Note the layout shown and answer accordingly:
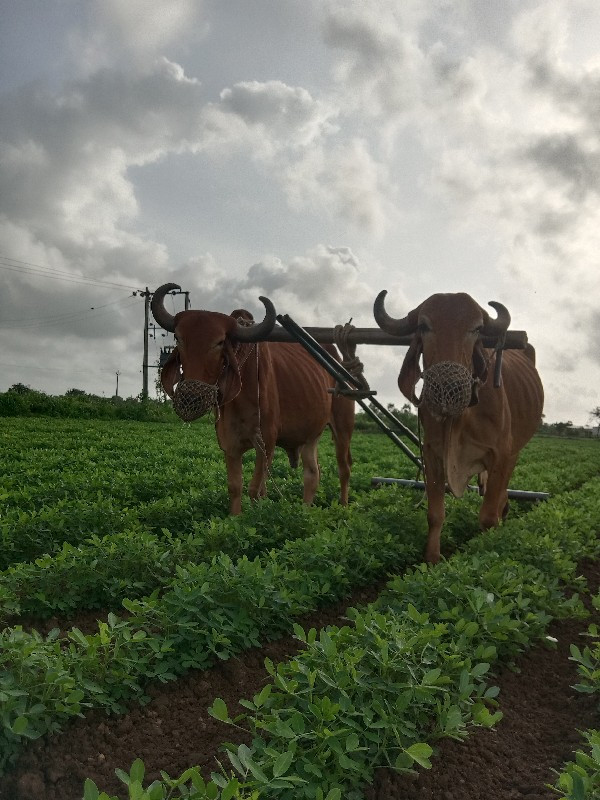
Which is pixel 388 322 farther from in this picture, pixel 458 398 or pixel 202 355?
pixel 202 355

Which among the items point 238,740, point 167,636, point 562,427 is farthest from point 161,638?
point 562,427

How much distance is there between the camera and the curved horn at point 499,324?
Answer: 5.62m

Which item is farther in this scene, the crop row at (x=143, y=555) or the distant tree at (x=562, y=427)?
the distant tree at (x=562, y=427)

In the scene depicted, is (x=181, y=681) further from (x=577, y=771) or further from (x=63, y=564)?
(x=577, y=771)

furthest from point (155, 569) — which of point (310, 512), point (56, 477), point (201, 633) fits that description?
point (56, 477)

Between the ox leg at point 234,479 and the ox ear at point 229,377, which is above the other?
the ox ear at point 229,377

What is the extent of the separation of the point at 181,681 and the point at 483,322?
3.46 meters

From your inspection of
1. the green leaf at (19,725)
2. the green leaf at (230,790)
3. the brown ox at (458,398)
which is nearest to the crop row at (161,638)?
the green leaf at (19,725)

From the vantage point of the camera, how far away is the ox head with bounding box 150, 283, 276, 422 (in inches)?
225

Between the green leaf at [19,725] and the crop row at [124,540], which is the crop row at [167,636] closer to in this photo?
the green leaf at [19,725]

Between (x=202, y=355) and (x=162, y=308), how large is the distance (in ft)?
2.58

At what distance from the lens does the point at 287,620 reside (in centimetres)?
482

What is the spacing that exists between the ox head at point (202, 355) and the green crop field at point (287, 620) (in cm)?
124

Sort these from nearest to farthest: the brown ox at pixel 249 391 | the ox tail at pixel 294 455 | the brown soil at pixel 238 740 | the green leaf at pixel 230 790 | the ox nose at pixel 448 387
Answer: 1. the green leaf at pixel 230 790
2. the brown soil at pixel 238 740
3. the ox nose at pixel 448 387
4. the brown ox at pixel 249 391
5. the ox tail at pixel 294 455
